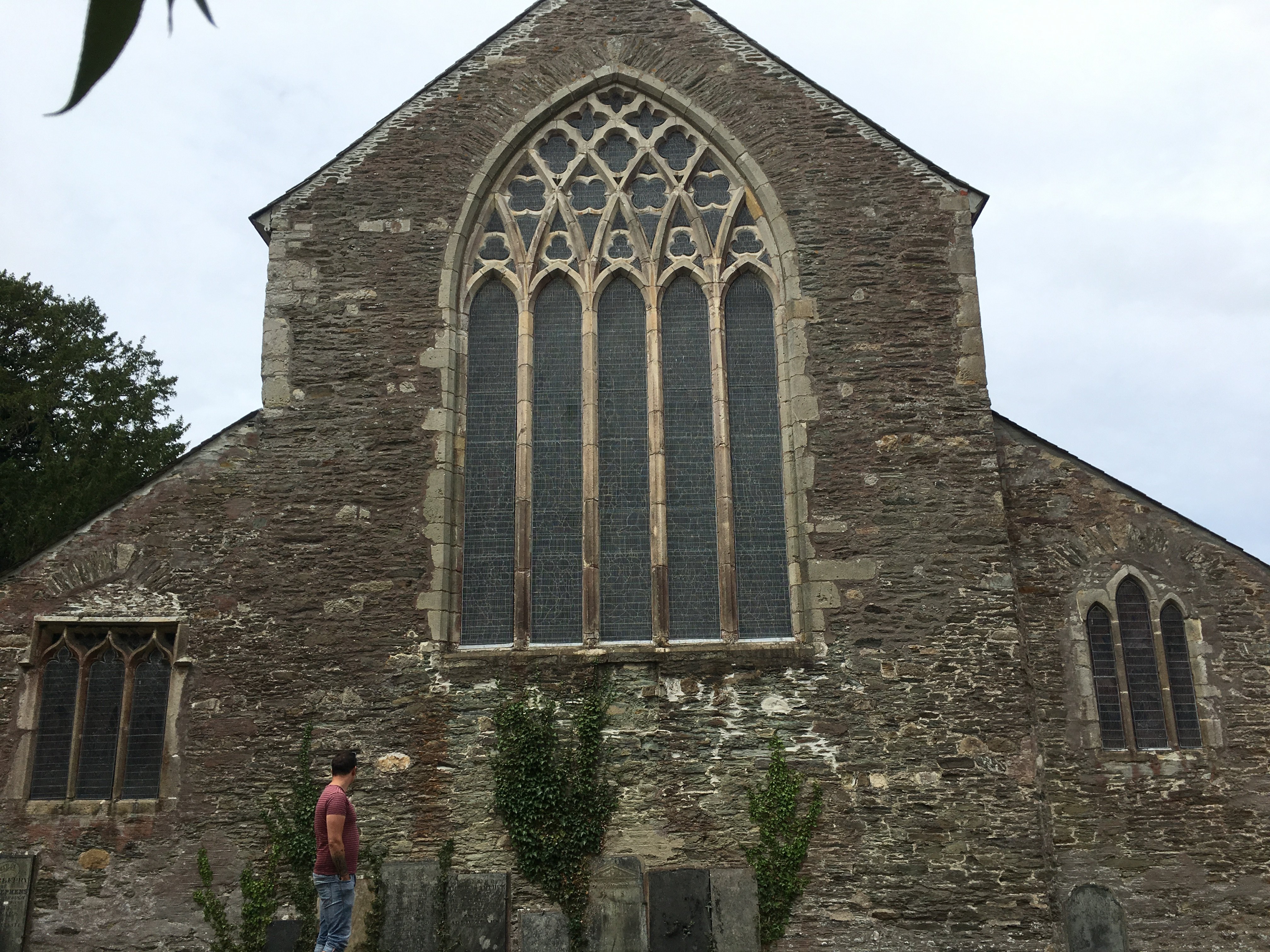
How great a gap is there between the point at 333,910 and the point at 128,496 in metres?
4.76

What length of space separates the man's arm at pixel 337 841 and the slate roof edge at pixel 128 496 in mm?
4405

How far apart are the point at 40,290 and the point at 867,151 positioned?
1277cm

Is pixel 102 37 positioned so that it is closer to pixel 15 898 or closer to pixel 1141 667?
pixel 15 898

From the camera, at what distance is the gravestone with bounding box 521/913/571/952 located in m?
9.30

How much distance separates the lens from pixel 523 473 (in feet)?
35.8

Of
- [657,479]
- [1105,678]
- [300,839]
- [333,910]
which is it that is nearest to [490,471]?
[657,479]

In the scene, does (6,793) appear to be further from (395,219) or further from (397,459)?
(395,219)

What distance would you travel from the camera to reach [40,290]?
17594mm

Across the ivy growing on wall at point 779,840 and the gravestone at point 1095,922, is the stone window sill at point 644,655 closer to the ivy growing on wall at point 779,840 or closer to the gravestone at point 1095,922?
the ivy growing on wall at point 779,840

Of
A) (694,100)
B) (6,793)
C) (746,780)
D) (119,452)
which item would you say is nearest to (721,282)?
(694,100)

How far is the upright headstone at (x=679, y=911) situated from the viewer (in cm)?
930

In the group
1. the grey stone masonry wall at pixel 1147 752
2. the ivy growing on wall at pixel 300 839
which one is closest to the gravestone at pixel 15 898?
the ivy growing on wall at pixel 300 839

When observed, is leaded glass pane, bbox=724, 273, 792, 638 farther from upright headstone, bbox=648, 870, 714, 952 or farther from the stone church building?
upright headstone, bbox=648, 870, 714, 952

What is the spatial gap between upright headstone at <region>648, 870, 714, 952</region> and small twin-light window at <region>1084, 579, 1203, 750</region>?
3.90 m
